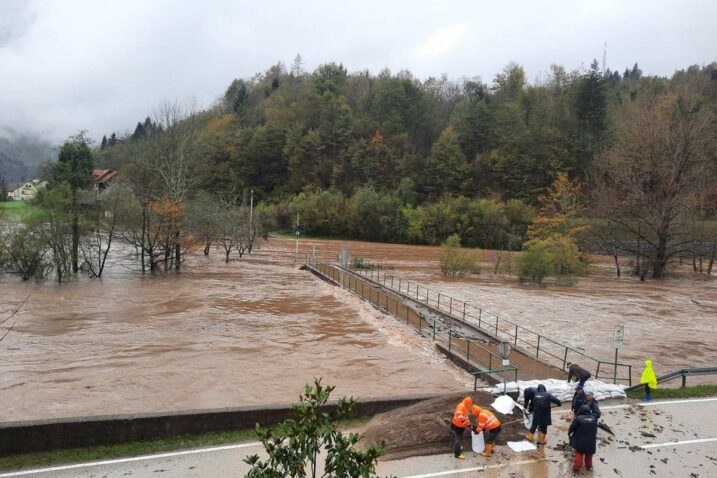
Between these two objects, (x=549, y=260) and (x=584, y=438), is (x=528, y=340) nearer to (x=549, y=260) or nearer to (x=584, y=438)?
(x=584, y=438)

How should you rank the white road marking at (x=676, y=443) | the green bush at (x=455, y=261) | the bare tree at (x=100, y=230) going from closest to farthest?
1. the white road marking at (x=676, y=443)
2. the bare tree at (x=100, y=230)
3. the green bush at (x=455, y=261)

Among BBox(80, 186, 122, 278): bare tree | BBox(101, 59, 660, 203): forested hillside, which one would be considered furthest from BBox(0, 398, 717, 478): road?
BBox(101, 59, 660, 203): forested hillside

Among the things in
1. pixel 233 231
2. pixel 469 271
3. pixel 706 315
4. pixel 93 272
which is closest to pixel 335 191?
pixel 233 231

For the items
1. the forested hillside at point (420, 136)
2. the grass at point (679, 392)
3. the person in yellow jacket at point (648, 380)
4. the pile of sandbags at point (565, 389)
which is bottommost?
the grass at point (679, 392)

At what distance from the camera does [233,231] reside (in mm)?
46969

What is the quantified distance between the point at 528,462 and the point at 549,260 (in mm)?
30624

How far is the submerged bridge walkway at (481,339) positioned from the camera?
14.4 meters

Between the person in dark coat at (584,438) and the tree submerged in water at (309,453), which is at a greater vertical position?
the tree submerged in water at (309,453)

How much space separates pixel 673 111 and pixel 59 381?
66.3 m

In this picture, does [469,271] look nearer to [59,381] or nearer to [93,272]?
[93,272]

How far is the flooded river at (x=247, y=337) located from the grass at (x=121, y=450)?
2.32 m

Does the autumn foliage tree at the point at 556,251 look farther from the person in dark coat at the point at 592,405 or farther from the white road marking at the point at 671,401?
the person in dark coat at the point at 592,405

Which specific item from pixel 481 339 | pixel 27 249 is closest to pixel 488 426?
pixel 481 339

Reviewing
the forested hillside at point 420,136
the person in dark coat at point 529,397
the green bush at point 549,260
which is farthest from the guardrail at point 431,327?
the forested hillside at point 420,136
